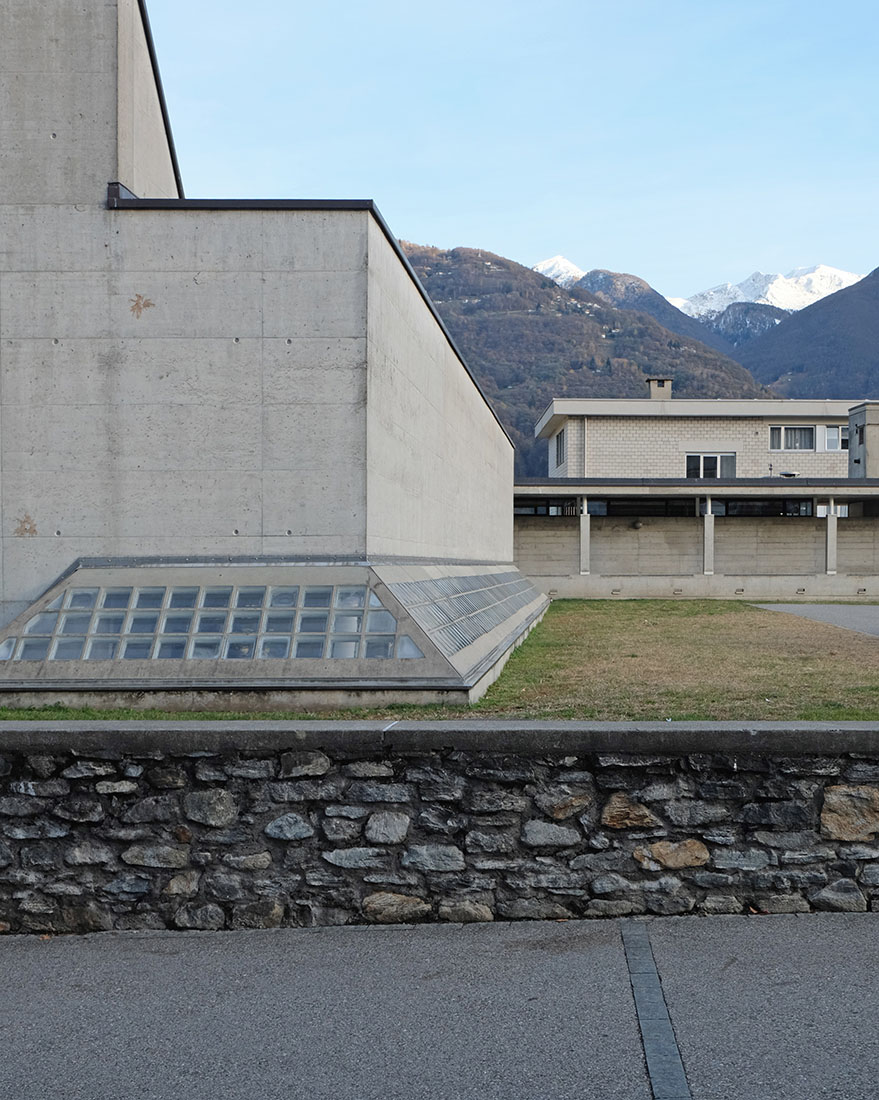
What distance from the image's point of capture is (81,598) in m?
11.4

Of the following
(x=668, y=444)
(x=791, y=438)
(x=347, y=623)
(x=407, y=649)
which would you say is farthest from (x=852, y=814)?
(x=791, y=438)

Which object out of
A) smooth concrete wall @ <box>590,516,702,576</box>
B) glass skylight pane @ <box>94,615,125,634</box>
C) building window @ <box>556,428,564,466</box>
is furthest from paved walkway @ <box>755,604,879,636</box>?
building window @ <box>556,428,564,466</box>

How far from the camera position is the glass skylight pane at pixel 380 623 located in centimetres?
1072

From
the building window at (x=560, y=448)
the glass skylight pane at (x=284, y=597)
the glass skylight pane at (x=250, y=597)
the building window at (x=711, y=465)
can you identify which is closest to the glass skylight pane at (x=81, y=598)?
the glass skylight pane at (x=250, y=597)

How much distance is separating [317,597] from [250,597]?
0.72m

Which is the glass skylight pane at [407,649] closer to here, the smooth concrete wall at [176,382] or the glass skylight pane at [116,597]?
the smooth concrete wall at [176,382]

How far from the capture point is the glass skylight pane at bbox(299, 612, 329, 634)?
10766 millimetres

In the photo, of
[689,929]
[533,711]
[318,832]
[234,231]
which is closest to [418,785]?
[318,832]

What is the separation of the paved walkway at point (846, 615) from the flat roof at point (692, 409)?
16.5 meters

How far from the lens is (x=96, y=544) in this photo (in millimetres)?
12055

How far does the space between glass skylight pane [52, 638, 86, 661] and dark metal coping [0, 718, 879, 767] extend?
18.6ft

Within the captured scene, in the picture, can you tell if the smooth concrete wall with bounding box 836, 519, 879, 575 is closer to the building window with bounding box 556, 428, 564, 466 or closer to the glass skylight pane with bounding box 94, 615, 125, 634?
the building window with bounding box 556, 428, 564, 466

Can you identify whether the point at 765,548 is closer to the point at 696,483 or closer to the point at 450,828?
the point at 696,483

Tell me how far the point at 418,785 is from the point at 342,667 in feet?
16.6
